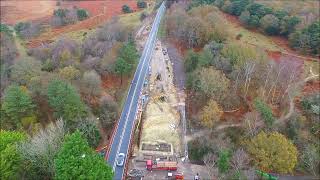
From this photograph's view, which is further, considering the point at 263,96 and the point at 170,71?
the point at 170,71

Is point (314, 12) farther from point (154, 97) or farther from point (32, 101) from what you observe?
point (32, 101)

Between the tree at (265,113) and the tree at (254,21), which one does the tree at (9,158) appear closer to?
the tree at (265,113)

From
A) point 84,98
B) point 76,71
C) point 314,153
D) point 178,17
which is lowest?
point 314,153

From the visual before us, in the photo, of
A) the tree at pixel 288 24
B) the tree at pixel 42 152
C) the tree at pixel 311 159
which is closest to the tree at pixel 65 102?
the tree at pixel 42 152

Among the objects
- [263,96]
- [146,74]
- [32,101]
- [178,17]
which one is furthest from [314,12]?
[32,101]

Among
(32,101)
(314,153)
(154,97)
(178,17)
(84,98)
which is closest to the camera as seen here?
(314,153)

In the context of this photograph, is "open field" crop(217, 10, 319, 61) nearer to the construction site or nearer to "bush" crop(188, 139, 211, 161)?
the construction site

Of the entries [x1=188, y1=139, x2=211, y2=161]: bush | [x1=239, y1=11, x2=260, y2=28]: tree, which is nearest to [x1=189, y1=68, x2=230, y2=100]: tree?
[x1=188, y1=139, x2=211, y2=161]: bush
